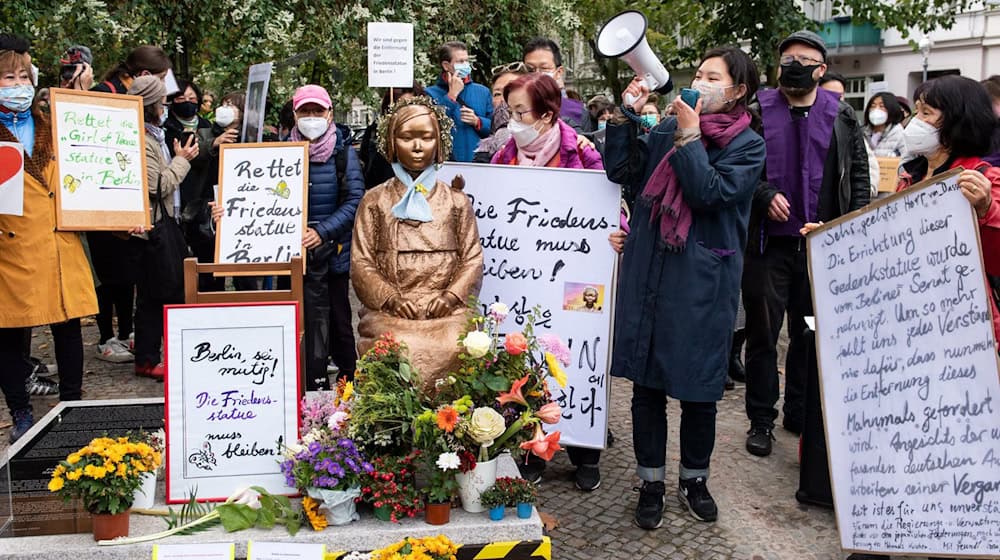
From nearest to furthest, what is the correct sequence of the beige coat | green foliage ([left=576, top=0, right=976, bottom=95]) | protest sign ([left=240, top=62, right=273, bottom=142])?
the beige coat, protest sign ([left=240, top=62, right=273, bottom=142]), green foliage ([left=576, top=0, right=976, bottom=95])

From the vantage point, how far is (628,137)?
404 centimetres

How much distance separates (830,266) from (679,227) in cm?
65

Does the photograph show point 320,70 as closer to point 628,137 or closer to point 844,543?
point 628,137

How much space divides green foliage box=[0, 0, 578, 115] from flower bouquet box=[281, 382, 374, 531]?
21.4 ft

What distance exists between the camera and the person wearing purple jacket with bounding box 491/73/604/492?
432cm

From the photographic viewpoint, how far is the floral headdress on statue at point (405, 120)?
4.14 metres

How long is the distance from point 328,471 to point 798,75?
3234mm

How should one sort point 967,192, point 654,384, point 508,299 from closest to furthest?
point 967,192 < point 654,384 < point 508,299

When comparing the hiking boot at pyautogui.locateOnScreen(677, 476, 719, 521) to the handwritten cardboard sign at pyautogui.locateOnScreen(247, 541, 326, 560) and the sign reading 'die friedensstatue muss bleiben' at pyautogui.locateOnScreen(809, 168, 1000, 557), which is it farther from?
the handwritten cardboard sign at pyautogui.locateOnScreen(247, 541, 326, 560)

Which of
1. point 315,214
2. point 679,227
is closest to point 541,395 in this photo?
point 679,227

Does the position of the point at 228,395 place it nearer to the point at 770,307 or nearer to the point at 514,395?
the point at 514,395

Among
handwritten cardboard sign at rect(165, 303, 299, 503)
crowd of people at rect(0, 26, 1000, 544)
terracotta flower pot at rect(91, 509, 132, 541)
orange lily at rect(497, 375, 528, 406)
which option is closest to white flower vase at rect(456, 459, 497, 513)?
orange lily at rect(497, 375, 528, 406)

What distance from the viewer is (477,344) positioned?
11.0 feet

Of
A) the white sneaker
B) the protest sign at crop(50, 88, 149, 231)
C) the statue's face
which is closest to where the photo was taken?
the statue's face
